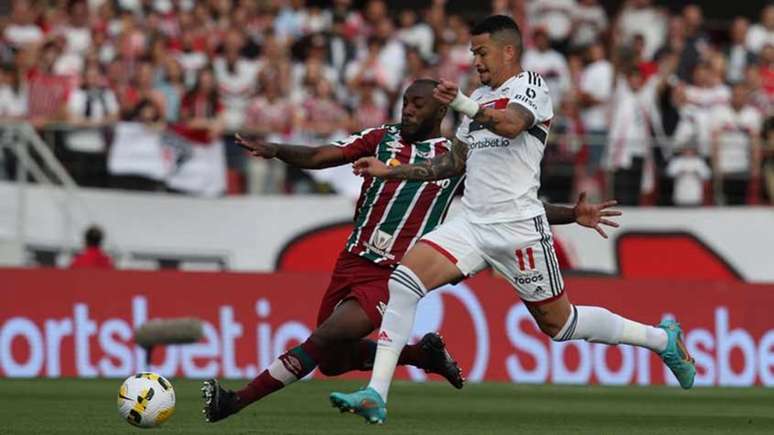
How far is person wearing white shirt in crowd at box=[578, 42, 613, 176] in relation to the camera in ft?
69.3

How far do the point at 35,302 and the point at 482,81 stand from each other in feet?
27.9

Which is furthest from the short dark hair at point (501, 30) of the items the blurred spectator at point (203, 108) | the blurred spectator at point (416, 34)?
the blurred spectator at point (416, 34)

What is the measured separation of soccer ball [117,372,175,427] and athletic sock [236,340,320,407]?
1.59 feet

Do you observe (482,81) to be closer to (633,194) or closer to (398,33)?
(633,194)

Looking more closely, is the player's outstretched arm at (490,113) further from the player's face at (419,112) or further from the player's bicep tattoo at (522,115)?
the player's face at (419,112)

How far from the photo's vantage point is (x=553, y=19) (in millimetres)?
23578

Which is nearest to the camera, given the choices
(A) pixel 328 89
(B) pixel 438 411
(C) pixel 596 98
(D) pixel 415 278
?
(D) pixel 415 278

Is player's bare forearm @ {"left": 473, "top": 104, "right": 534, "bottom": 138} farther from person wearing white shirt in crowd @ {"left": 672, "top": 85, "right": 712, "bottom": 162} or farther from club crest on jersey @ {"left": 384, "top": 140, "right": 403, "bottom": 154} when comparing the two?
person wearing white shirt in crowd @ {"left": 672, "top": 85, "right": 712, "bottom": 162}

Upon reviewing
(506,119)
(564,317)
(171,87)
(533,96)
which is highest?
(533,96)

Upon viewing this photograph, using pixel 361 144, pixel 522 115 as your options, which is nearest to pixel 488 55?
pixel 522 115

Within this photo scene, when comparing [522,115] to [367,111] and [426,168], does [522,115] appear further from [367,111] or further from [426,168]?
[367,111]

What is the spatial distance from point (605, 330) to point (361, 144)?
210 cm

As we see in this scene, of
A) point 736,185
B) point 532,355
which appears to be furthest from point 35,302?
point 736,185

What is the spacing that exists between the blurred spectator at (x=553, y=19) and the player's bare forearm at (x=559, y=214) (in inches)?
476
